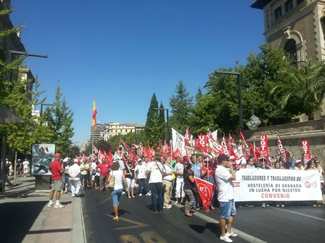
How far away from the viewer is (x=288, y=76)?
3366 cm

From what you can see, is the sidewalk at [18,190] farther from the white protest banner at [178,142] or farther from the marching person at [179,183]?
the marching person at [179,183]

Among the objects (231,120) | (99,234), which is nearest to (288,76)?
(231,120)

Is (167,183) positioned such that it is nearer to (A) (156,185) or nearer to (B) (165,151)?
(A) (156,185)

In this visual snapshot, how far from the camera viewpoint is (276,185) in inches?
609

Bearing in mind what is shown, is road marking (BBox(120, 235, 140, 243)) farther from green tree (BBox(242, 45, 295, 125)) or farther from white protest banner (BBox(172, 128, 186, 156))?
green tree (BBox(242, 45, 295, 125))

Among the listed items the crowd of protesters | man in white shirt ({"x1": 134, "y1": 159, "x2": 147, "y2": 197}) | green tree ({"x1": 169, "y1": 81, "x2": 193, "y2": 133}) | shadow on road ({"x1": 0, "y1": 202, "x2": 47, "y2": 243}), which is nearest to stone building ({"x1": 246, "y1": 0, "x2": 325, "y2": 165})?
the crowd of protesters

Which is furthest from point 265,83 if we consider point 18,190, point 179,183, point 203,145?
point 179,183

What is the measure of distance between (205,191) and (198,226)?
3108 millimetres

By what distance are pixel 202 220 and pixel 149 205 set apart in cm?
410

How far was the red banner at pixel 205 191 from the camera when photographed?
1418 cm

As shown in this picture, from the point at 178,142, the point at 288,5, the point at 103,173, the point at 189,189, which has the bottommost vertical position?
the point at 189,189

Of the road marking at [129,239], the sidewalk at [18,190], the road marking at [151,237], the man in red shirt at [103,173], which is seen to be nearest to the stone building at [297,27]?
the man in red shirt at [103,173]

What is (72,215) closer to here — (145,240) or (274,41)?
(145,240)

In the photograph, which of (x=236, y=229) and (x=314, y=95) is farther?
(x=314, y=95)
